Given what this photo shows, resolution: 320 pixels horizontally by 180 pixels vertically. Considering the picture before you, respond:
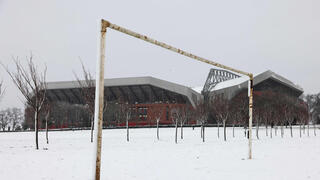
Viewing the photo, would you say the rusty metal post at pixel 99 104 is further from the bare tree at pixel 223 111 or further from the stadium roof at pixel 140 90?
the stadium roof at pixel 140 90

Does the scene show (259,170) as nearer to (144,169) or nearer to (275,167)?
(275,167)

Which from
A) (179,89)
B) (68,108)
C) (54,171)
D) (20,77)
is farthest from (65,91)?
(54,171)

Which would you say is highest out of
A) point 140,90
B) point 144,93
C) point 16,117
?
point 140,90

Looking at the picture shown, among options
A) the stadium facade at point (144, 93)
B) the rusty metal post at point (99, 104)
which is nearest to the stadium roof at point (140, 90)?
the stadium facade at point (144, 93)

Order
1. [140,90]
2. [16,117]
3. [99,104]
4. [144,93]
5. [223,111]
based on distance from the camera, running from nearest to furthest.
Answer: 1. [99,104]
2. [223,111]
3. [16,117]
4. [140,90]
5. [144,93]

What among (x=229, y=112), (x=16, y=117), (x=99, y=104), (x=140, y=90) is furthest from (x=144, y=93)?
(x=99, y=104)

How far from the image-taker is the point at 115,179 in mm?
6730

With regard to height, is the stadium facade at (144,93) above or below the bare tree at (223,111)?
above

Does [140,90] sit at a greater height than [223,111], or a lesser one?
greater

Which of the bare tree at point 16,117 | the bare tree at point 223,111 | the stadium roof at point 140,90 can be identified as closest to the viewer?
the bare tree at point 223,111

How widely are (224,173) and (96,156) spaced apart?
3853mm

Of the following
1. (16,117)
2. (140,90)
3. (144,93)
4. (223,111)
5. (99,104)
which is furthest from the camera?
(144,93)

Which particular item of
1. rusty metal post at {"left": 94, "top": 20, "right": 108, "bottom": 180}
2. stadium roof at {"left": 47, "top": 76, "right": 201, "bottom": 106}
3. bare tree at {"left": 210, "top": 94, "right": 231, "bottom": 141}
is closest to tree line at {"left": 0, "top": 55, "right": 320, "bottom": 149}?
bare tree at {"left": 210, "top": 94, "right": 231, "bottom": 141}

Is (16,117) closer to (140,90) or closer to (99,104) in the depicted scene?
(140,90)
